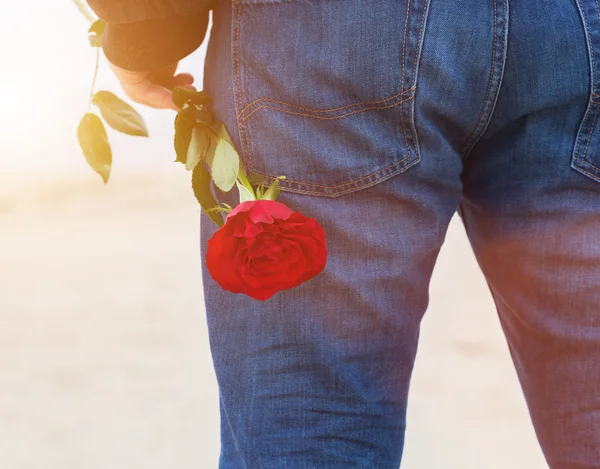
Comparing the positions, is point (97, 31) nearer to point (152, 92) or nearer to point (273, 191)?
point (152, 92)

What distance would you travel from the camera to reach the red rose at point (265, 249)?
59cm

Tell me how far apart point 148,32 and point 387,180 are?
10.1 inches

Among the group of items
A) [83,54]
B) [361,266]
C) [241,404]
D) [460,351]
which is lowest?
[460,351]

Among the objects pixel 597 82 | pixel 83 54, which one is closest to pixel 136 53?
pixel 597 82

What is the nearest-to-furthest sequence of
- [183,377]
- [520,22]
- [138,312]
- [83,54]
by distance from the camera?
1. [520,22]
2. [183,377]
3. [138,312]
4. [83,54]

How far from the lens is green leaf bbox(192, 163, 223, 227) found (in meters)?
0.68

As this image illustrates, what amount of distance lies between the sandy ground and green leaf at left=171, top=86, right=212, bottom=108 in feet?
4.21

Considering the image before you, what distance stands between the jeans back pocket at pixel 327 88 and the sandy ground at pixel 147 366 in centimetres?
132

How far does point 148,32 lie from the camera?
662 millimetres

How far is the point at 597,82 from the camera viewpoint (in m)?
0.61

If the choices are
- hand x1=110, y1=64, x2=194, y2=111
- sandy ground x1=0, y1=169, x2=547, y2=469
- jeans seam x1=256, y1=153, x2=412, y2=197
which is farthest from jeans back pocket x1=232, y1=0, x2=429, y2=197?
sandy ground x1=0, y1=169, x2=547, y2=469

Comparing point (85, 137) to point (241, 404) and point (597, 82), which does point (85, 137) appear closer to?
point (241, 404)

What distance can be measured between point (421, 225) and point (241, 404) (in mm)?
239

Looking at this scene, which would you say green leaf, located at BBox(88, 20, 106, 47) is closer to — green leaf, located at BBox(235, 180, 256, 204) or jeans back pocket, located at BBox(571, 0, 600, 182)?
green leaf, located at BBox(235, 180, 256, 204)
